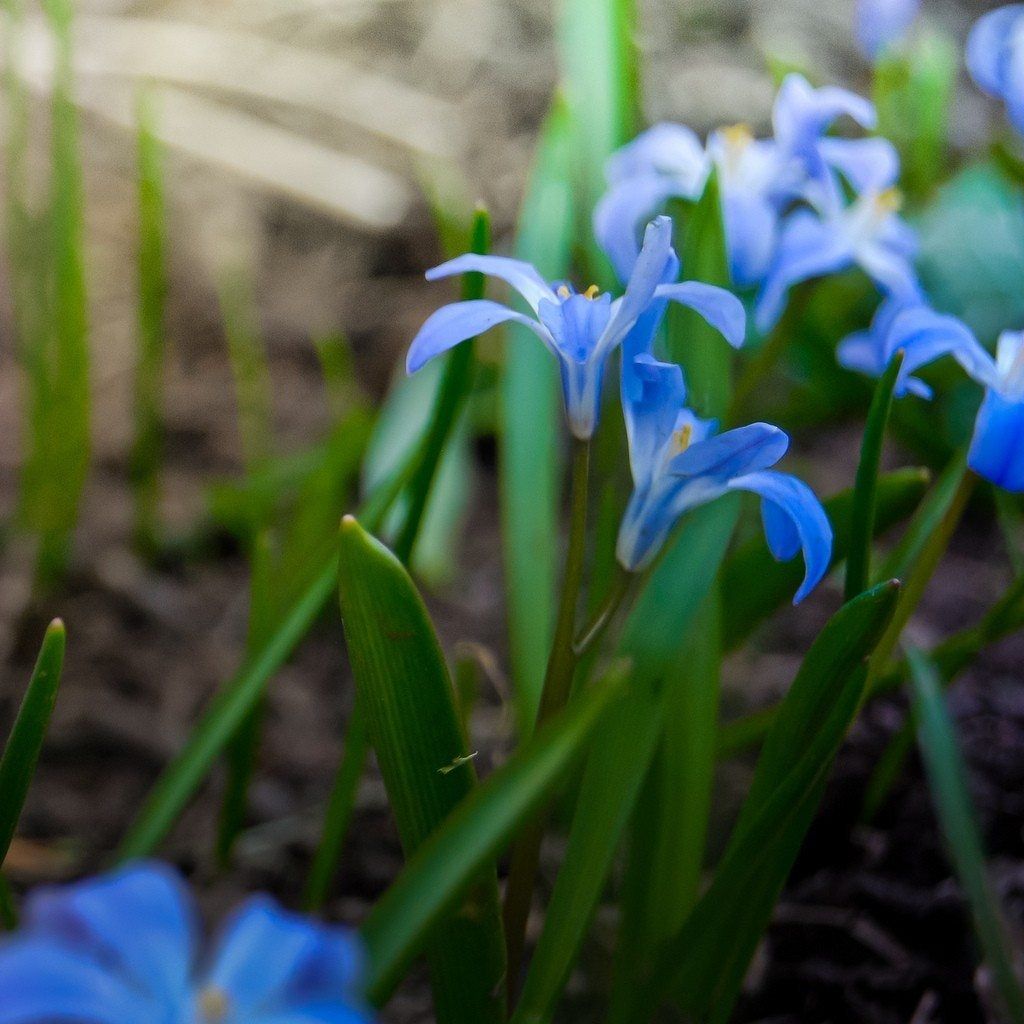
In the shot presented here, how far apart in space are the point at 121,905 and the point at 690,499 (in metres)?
0.43

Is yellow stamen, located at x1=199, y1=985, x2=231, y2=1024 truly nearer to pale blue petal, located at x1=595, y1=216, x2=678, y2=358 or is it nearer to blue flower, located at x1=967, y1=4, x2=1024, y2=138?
pale blue petal, located at x1=595, y1=216, x2=678, y2=358

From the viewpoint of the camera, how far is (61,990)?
0.45m

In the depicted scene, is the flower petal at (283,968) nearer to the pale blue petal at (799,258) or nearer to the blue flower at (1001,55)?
the pale blue petal at (799,258)

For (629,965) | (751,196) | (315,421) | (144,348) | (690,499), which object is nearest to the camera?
(690,499)

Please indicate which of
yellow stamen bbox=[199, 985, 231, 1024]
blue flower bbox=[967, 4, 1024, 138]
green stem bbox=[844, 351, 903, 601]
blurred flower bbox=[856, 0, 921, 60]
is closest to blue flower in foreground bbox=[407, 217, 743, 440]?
green stem bbox=[844, 351, 903, 601]

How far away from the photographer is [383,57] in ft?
8.48

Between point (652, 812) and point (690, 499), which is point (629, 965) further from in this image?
point (690, 499)

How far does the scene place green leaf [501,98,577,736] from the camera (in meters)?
1.10

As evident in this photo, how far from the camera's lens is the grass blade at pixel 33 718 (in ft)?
2.20

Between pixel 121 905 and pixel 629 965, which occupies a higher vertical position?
pixel 121 905

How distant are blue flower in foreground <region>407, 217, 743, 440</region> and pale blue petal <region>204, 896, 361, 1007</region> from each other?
322mm

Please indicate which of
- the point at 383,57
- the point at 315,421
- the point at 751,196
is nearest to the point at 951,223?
the point at 751,196

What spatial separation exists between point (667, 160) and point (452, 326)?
1.66ft

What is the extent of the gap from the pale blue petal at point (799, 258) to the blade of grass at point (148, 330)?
32.1 inches
